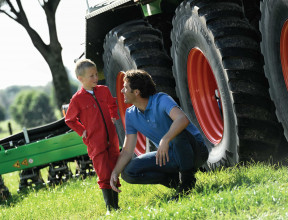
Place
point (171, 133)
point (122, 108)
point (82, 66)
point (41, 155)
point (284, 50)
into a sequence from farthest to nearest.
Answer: point (41, 155), point (122, 108), point (82, 66), point (284, 50), point (171, 133)

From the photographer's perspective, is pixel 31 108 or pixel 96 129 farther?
pixel 31 108

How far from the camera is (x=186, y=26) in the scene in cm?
491

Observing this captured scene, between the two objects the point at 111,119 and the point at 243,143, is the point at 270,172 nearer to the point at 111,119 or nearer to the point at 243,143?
the point at 243,143

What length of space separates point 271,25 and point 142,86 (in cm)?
104

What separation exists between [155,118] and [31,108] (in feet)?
304

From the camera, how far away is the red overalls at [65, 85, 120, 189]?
4516mm

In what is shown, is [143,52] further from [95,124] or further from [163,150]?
[163,150]

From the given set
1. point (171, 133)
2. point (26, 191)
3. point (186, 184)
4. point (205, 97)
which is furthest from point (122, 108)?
point (171, 133)

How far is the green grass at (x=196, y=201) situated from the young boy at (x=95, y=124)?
0.34 meters

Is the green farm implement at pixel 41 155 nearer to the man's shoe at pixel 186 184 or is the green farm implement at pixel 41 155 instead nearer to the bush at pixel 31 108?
the man's shoe at pixel 186 184

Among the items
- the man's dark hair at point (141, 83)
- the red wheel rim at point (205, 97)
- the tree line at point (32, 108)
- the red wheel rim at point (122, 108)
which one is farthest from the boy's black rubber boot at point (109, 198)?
the tree line at point (32, 108)

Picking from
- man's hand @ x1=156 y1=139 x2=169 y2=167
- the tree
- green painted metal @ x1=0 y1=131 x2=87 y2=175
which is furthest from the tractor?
the tree

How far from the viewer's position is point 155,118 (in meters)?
4.21

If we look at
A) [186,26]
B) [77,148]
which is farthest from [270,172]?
[77,148]
